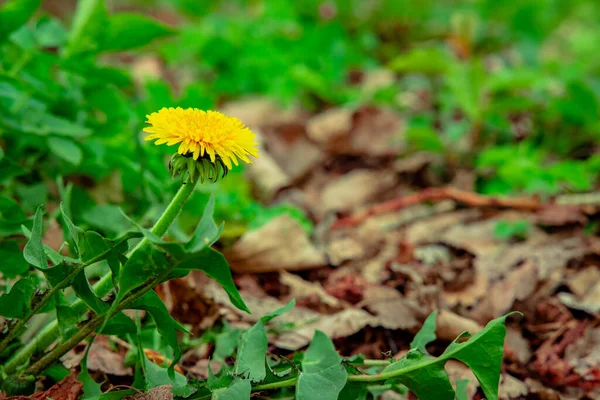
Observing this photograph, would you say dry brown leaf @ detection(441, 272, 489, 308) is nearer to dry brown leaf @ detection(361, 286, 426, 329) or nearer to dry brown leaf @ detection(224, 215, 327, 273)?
A: dry brown leaf @ detection(361, 286, 426, 329)

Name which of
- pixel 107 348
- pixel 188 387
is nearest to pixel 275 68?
pixel 107 348

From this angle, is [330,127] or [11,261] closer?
[11,261]

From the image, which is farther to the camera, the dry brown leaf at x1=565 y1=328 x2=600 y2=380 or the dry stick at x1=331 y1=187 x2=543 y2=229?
the dry stick at x1=331 y1=187 x2=543 y2=229

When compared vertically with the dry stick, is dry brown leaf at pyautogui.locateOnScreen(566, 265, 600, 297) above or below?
above

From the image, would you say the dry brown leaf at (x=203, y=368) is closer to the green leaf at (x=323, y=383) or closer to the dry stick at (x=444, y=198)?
the green leaf at (x=323, y=383)

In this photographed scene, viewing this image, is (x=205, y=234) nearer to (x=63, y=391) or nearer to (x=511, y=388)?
(x=63, y=391)

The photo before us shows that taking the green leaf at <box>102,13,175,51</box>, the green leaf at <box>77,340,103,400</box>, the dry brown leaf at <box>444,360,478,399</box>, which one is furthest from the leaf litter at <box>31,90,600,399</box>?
the green leaf at <box>102,13,175,51</box>

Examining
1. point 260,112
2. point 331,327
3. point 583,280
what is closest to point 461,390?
point 331,327
